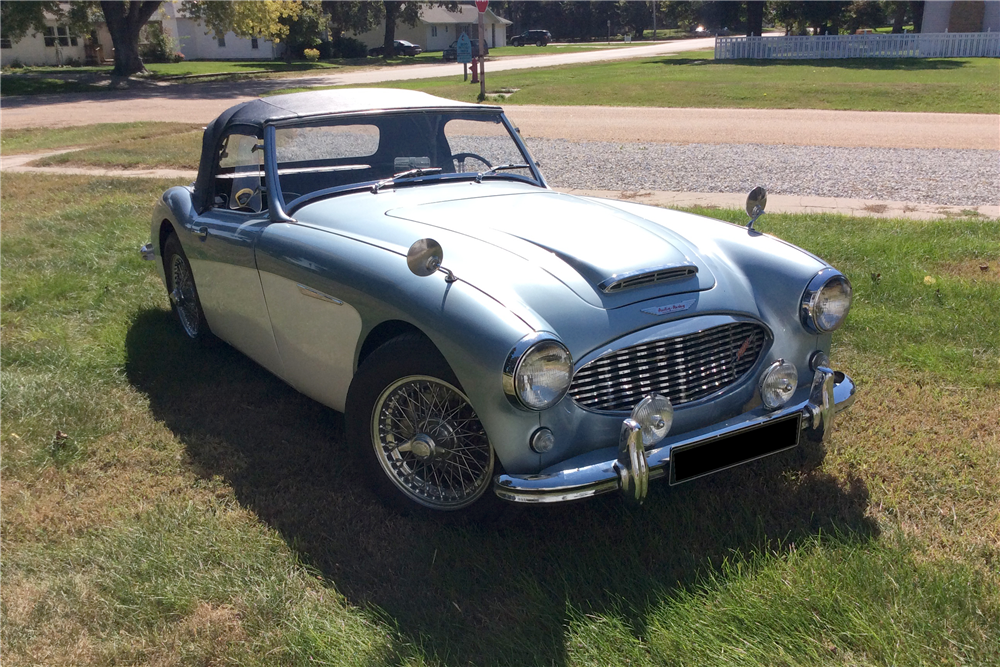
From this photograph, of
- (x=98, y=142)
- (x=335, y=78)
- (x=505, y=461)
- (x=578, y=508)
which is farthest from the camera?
(x=335, y=78)

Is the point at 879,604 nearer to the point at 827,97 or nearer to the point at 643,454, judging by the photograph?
the point at 643,454

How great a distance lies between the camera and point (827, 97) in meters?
19.7

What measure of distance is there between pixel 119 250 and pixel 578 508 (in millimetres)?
5614

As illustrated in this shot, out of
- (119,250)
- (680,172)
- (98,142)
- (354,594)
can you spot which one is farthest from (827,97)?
(354,594)

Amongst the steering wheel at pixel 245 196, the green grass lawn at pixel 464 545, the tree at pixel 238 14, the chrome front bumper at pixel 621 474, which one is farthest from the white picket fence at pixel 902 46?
the chrome front bumper at pixel 621 474

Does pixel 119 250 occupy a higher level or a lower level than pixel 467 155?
lower

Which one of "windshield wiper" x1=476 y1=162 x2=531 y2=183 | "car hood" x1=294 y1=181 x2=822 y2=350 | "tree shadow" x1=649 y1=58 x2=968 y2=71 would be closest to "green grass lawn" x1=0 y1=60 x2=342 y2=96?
"tree shadow" x1=649 y1=58 x2=968 y2=71

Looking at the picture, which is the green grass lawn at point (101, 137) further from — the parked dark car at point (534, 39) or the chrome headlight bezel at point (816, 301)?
the parked dark car at point (534, 39)

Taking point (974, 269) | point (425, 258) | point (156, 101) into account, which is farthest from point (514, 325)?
point (156, 101)

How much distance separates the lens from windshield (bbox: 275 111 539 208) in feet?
13.7

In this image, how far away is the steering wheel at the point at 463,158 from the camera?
452 cm

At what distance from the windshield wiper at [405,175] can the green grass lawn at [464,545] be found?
3.80 ft

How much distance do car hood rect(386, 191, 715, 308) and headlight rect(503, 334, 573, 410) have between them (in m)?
0.35

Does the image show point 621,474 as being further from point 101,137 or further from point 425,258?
point 101,137
